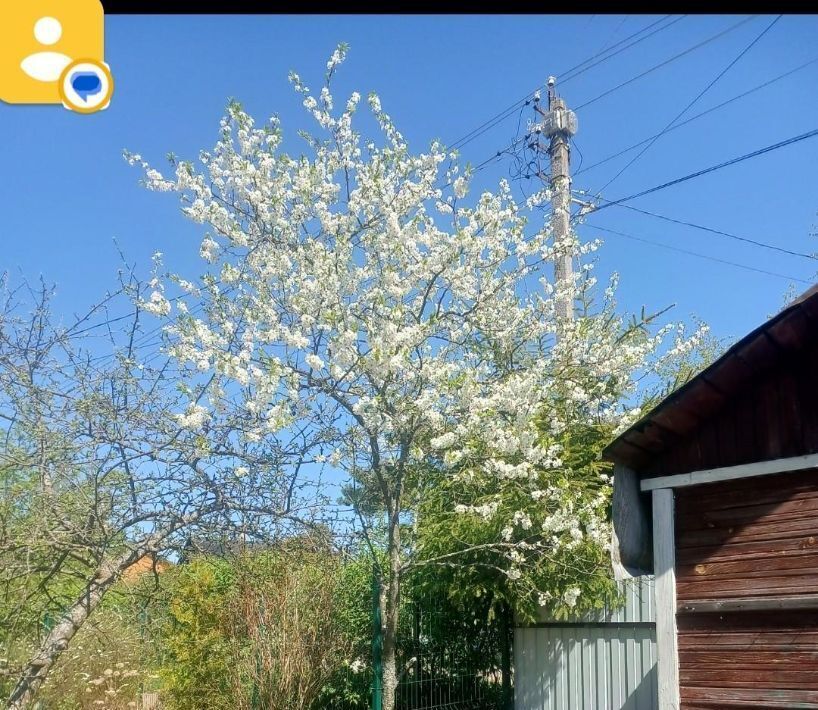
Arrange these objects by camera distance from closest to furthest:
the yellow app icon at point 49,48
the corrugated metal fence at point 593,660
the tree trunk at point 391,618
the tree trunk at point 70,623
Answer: the yellow app icon at point 49,48, the tree trunk at point 70,623, the tree trunk at point 391,618, the corrugated metal fence at point 593,660

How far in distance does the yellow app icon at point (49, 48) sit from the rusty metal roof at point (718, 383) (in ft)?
13.1

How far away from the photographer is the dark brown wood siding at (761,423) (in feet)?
16.4

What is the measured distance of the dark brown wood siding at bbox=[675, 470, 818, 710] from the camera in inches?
192

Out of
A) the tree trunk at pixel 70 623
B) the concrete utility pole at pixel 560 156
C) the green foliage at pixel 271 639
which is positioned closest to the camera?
the tree trunk at pixel 70 623

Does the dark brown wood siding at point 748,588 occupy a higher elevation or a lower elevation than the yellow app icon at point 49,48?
lower

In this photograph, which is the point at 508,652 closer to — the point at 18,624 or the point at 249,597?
the point at 249,597

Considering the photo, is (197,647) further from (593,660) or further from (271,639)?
(593,660)

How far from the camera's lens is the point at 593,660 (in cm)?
880

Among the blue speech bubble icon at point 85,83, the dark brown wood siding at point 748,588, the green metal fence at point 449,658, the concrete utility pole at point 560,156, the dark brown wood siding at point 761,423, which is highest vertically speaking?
the concrete utility pole at point 560,156

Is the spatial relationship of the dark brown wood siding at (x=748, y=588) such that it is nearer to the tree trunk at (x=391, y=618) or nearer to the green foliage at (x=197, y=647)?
the tree trunk at (x=391, y=618)

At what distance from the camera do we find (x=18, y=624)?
6.33 meters

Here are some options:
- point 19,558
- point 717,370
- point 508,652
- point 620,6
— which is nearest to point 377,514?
point 508,652

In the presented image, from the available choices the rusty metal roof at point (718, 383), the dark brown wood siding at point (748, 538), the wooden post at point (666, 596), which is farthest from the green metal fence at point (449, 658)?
the dark brown wood siding at point (748, 538)

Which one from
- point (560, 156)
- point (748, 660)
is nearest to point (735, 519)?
point (748, 660)
